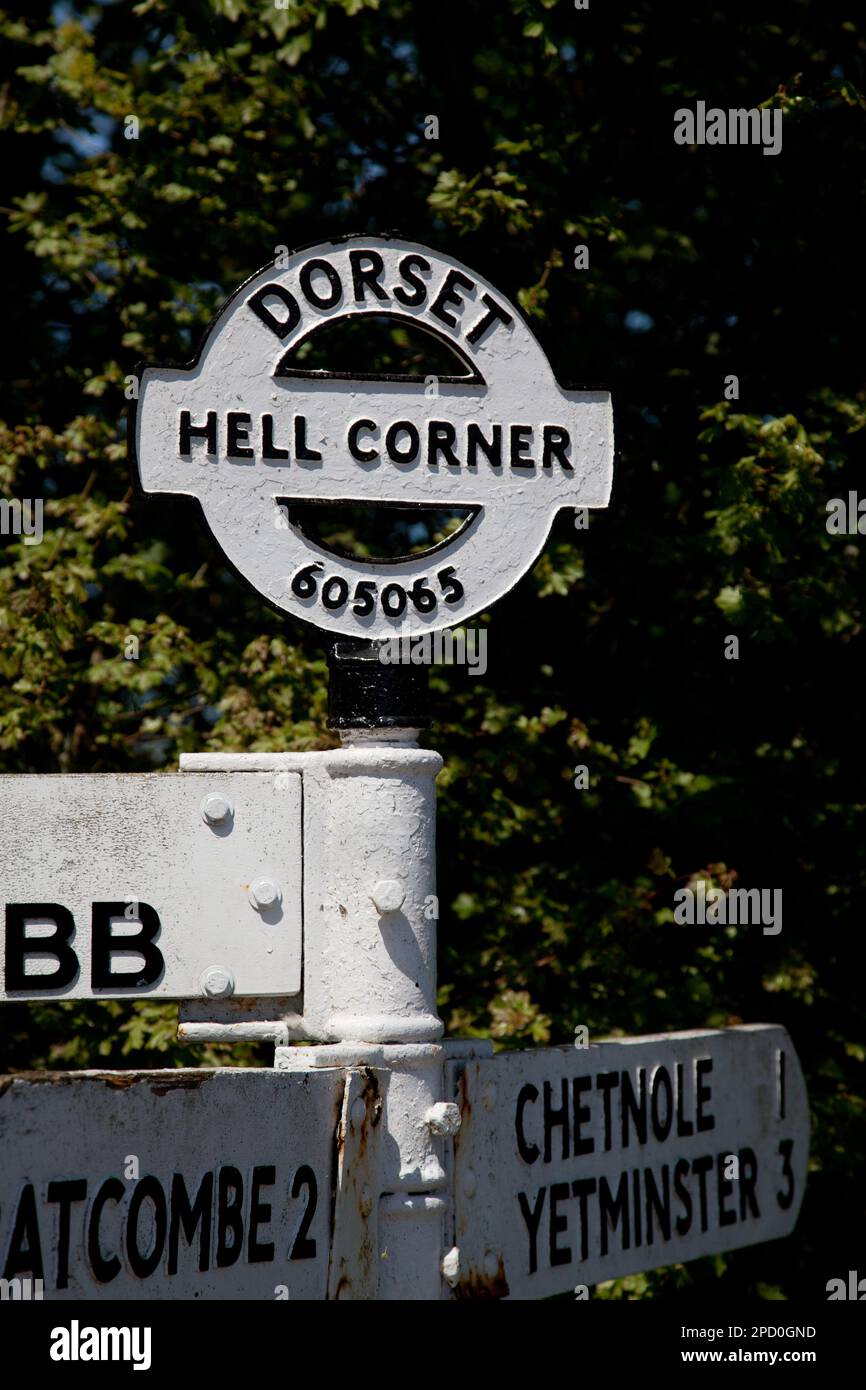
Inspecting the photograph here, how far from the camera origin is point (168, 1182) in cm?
217

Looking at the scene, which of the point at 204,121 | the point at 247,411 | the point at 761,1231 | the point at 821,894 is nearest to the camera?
the point at 247,411

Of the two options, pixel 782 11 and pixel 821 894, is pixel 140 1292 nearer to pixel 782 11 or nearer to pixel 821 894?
pixel 821 894

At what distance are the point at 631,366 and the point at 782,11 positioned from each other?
4.26 feet

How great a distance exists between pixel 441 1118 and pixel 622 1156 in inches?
20.7

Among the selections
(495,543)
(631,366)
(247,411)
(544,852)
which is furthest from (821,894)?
(247,411)

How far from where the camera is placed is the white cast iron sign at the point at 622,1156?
2.64 meters

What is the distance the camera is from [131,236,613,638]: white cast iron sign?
99.7 inches

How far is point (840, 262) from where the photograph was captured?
5.38 meters
